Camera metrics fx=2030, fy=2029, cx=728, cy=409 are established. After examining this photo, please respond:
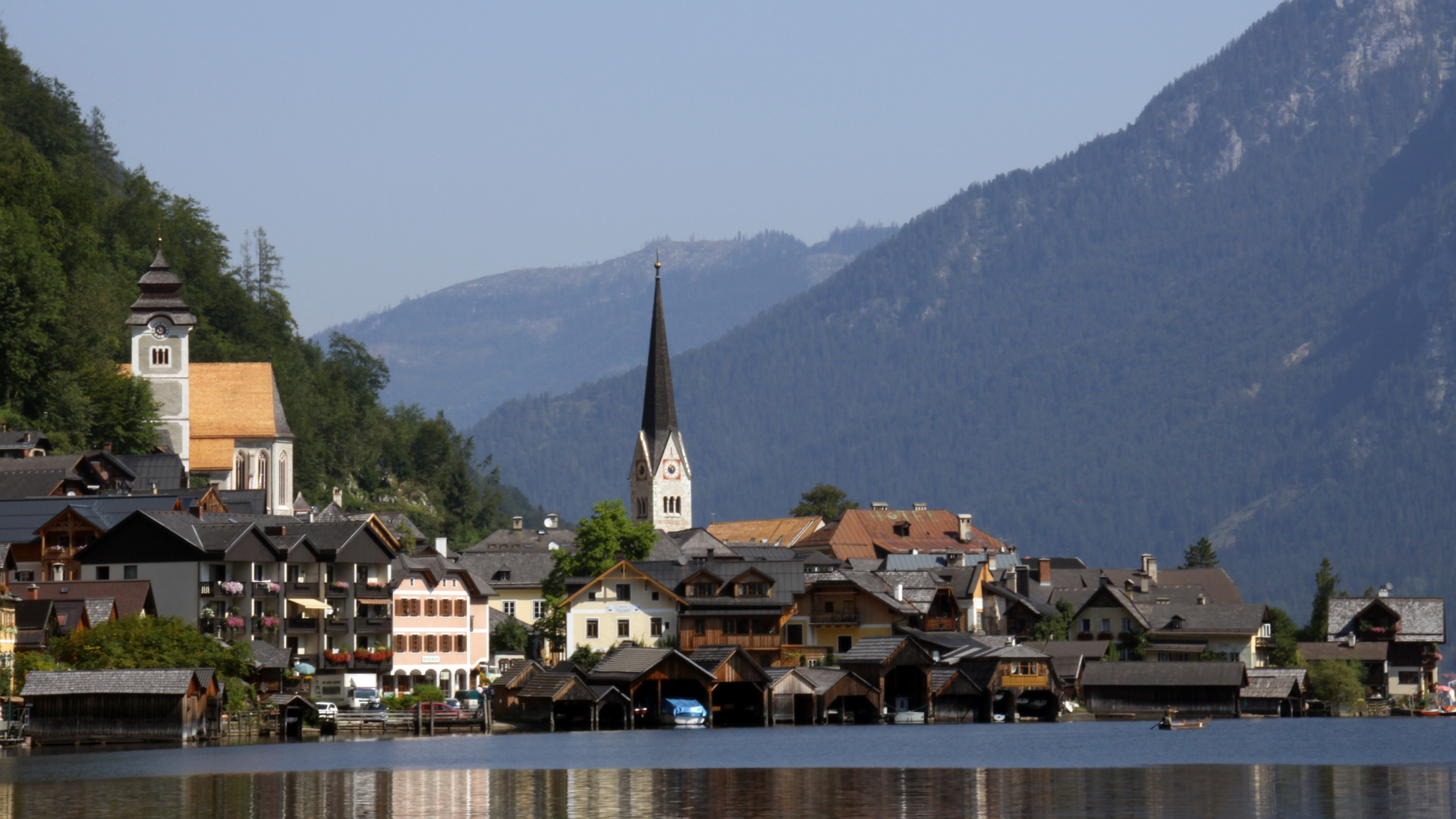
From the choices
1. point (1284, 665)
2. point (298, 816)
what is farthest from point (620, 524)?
point (298, 816)

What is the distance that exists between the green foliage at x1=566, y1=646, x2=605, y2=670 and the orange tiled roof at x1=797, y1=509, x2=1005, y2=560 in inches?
1511

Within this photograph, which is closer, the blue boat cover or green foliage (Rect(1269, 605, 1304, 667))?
the blue boat cover

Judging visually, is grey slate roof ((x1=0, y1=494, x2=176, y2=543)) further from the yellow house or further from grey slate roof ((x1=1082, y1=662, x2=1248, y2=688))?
grey slate roof ((x1=1082, y1=662, x2=1248, y2=688))

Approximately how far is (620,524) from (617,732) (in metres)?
29.9

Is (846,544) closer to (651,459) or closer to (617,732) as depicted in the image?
(651,459)

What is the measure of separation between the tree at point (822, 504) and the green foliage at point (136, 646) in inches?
3891

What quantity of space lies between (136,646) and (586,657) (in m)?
32.3

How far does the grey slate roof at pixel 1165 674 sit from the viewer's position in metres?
112

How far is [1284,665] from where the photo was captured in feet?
415

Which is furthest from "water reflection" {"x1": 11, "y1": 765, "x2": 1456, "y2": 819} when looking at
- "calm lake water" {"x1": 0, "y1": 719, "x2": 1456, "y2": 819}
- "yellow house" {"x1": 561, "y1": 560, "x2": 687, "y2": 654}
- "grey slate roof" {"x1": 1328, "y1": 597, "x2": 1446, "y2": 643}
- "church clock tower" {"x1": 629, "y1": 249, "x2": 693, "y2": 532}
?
"church clock tower" {"x1": 629, "y1": 249, "x2": 693, "y2": 532}

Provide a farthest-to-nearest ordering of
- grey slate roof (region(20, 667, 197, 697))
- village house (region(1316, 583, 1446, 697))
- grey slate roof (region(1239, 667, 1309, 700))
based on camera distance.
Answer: village house (region(1316, 583, 1446, 697)) → grey slate roof (region(1239, 667, 1309, 700)) → grey slate roof (region(20, 667, 197, 697))

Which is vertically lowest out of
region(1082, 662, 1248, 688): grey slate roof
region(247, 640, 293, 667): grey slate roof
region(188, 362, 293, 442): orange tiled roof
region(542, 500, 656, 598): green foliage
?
region(1082, 662, 1248, 688): grey slate roof

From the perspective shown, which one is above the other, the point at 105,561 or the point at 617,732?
the point at 105,561

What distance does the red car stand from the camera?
91.8 meters
